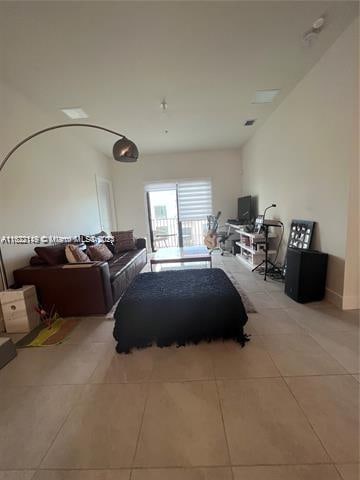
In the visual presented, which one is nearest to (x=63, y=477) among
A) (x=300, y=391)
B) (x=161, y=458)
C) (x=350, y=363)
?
(x=161, y=458)

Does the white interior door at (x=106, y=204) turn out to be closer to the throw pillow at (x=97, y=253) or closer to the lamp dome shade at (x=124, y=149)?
the throw pillow at (x=97, y=253)

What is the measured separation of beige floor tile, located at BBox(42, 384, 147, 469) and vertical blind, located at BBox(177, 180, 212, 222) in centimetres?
515

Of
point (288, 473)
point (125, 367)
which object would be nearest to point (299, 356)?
point (288, 473)

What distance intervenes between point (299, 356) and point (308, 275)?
3.86 feet

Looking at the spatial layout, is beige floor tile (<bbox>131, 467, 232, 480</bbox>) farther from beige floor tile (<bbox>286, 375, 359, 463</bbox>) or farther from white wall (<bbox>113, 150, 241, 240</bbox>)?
white wall (<bbox>113, 150, 241, 240</bbox>)

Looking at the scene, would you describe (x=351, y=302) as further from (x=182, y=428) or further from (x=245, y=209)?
(x=245, y=209)

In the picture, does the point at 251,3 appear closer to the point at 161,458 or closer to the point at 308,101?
the point at 308,101

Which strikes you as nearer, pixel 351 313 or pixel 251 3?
pixel 251 3

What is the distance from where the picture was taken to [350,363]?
174cm

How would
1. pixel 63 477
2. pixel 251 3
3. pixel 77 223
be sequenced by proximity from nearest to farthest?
pixel 63 477 → pixel 251 3 → pixel 77 223

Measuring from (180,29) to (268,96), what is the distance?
72.8 inches

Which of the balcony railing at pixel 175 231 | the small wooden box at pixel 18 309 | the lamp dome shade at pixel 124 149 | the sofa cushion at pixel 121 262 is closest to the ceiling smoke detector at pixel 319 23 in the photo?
the lamp dome shade at pixel 124 149

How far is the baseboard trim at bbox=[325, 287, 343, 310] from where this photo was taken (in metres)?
2.56

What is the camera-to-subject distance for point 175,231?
6652mm
